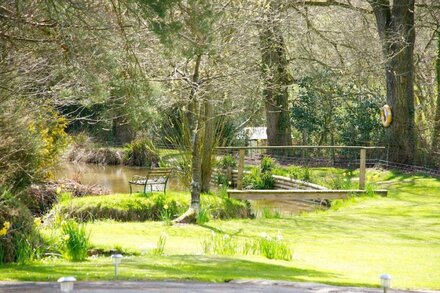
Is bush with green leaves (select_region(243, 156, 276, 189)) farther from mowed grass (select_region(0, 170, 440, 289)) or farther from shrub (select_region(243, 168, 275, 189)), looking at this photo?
mowed grass (select_region(0, 170, 440, 289))

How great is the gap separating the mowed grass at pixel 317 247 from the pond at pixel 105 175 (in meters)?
6.16

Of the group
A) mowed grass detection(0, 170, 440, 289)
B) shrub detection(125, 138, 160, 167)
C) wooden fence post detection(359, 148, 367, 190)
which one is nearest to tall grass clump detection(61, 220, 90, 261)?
mowed grass detection(0, 170, 440, 289)

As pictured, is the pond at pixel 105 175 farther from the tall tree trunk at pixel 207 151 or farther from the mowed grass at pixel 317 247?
the mowed grass at pixel 317 247

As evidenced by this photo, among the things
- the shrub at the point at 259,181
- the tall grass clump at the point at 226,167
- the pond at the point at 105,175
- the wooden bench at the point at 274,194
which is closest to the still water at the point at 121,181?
the pond at the point at 105,175

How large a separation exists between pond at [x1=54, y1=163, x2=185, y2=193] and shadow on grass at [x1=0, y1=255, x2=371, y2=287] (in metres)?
12.6

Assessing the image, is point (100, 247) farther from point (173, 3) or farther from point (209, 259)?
point (173, 3)

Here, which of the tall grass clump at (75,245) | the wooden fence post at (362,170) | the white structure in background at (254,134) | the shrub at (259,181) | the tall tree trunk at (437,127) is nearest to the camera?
the tall grass clump at (75,245)

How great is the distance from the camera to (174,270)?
29.7 ft

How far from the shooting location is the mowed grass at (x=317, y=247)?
8891 mm

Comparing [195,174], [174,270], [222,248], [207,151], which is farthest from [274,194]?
[174,270]

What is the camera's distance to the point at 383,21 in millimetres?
26672

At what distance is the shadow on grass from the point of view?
327 inches

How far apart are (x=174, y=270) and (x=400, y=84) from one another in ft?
61.2

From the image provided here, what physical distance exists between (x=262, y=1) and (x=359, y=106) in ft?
37.5
